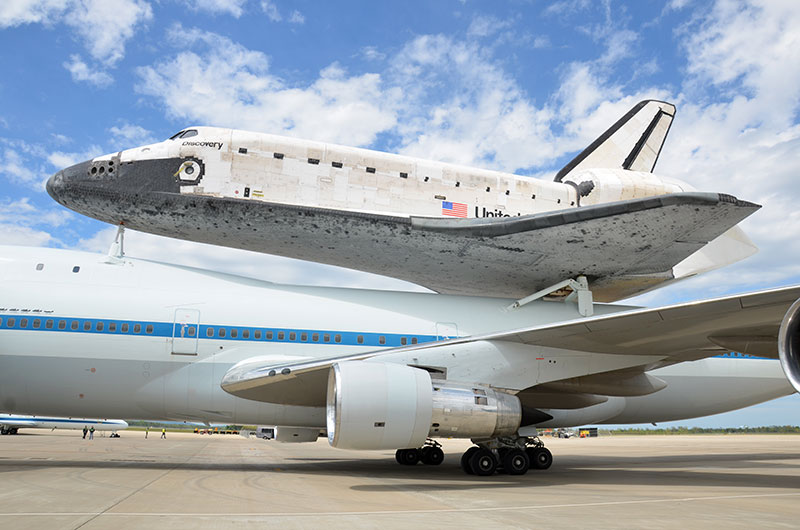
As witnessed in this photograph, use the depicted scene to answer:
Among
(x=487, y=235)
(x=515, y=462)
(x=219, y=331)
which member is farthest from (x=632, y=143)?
(x=219, y=331)

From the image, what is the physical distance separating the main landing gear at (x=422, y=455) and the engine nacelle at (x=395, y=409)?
507 cm

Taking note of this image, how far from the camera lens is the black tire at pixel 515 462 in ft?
34.7

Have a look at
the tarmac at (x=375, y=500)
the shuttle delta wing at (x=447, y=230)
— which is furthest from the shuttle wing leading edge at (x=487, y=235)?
the tarmac at (x=375, y=500)

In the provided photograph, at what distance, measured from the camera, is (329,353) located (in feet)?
36.7

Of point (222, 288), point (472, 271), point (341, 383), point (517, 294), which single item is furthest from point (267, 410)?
point (517, 294)

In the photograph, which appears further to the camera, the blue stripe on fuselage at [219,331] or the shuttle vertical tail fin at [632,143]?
the shuttle vertical tail fin at [632,143]

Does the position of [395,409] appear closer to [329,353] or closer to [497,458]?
[329,353]

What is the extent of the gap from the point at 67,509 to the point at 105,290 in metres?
5.82

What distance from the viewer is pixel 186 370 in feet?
34.7

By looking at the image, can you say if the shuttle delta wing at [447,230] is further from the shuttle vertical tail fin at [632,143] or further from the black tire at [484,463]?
the black tire at [484,463]

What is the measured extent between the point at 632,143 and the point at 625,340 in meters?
7.16

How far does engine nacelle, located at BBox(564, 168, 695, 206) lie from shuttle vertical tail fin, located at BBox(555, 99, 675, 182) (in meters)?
0.84

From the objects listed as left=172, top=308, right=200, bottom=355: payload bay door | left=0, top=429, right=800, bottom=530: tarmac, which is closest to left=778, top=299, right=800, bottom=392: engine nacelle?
left=0, top=429, right=800, bottom=530: tarmac

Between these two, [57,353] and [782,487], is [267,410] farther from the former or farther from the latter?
[782,487]
